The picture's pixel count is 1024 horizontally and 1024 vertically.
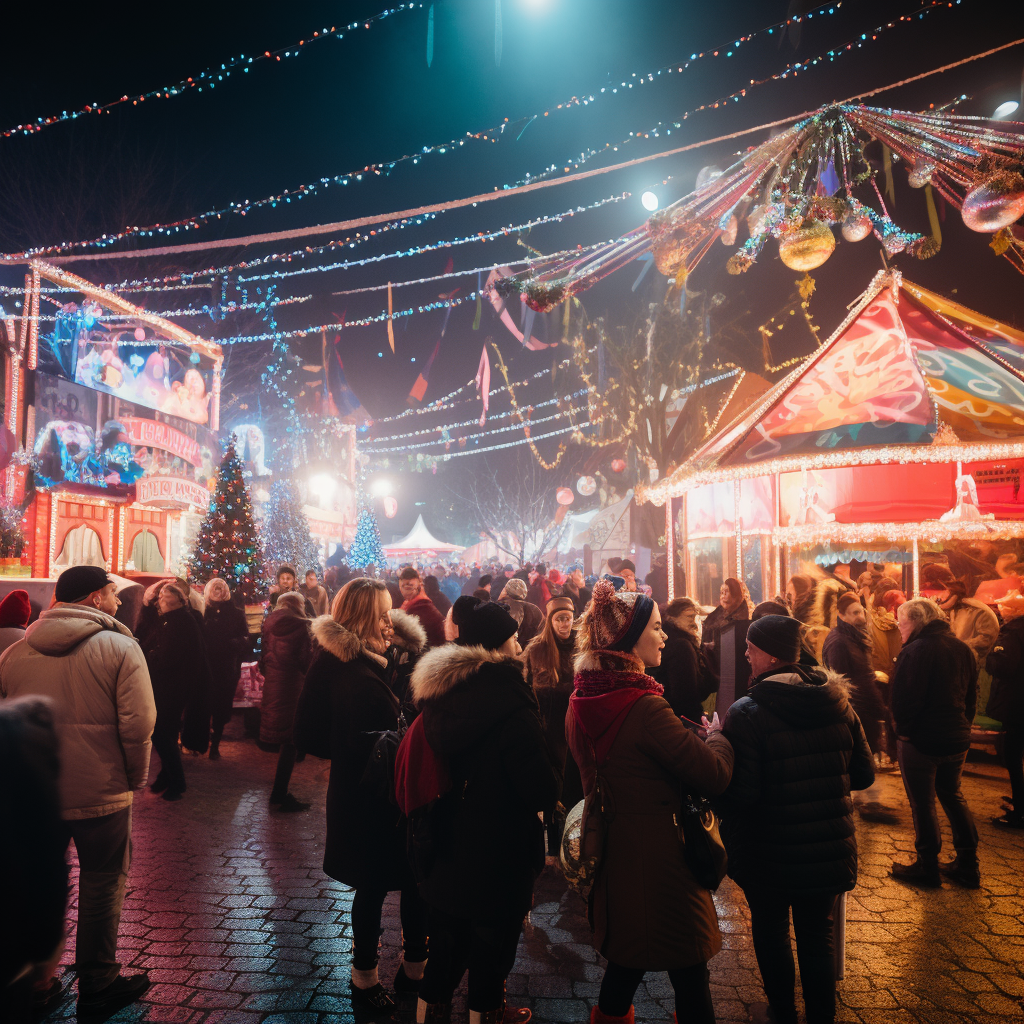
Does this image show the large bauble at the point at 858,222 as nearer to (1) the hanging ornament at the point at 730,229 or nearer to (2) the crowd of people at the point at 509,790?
(1) the hanging ornament at the point at 730,229

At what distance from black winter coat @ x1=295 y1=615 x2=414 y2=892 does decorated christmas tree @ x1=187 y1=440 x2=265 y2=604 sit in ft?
36.1

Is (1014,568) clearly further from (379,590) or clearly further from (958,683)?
(379,590)

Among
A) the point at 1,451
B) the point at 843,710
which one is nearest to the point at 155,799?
the point at 843,710

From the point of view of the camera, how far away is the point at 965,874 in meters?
4.42

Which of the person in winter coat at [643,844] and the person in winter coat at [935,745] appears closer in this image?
the person in winter coat at [643,844]

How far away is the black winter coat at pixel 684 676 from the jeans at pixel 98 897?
390 centimetres

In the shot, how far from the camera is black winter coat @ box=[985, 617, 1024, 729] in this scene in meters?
5.64

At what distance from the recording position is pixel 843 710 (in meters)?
2.79

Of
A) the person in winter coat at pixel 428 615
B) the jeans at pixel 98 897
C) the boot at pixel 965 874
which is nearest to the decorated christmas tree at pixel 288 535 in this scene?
the person in winter coat at pixel 428 615

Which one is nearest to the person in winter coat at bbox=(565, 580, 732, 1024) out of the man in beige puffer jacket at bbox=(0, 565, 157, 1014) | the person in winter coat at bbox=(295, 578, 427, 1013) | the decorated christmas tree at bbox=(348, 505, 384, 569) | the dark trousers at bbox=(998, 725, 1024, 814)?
the person in winter coat at bbox=(295, 578, 427, 1013)

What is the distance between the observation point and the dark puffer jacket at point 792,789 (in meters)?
2.66

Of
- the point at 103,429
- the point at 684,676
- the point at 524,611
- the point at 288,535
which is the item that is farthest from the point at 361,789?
the point at 288,535

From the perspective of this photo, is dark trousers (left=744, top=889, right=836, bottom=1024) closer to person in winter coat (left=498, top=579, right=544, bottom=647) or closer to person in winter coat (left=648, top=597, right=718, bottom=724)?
person in winter coat (left=648, top=597, right=718, bottom=724)

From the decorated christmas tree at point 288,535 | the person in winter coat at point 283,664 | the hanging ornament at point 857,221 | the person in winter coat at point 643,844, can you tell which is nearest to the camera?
the person in winter coat at point 643,844
